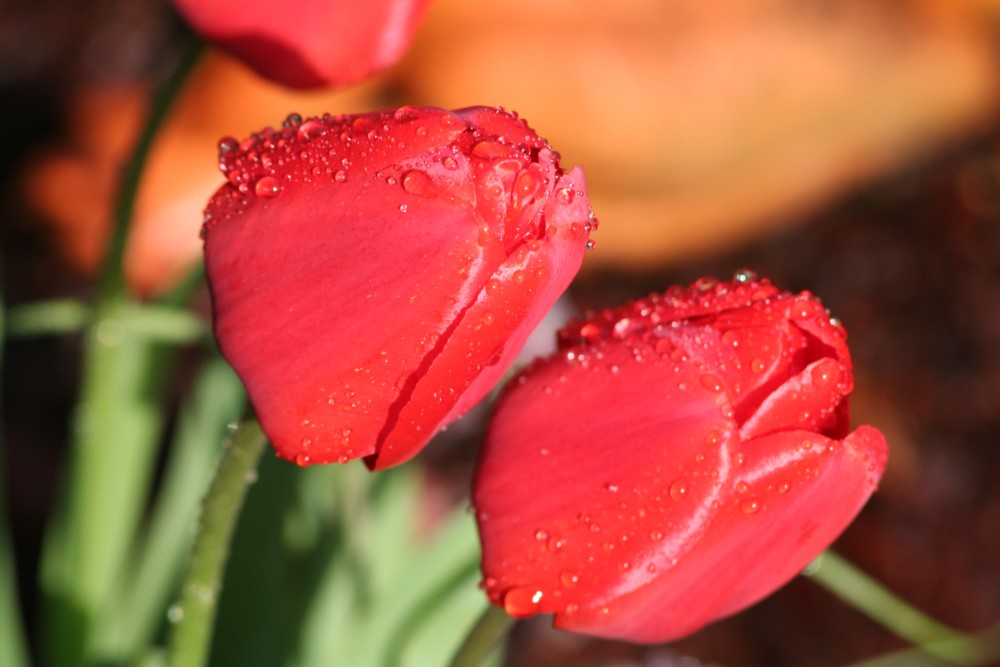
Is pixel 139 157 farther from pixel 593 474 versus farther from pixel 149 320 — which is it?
pixel 593 474

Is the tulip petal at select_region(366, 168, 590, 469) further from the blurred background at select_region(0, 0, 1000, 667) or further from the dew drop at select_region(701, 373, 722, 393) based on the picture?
the blurred background at select_region(0, 0, 1000, 667)

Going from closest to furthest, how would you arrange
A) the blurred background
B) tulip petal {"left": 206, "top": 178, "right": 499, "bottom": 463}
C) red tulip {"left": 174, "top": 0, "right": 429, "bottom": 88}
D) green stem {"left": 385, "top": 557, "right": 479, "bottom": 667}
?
tulip petal {"left": 206, "top": 178, "right": 499, "bottom": 463}, red tulip {"left": 174, "top": 0, "right": 429, "bottom": 88}, green stem {"left": 385, "top": 557, "right": 479, "bottom": 667}, the blurred background

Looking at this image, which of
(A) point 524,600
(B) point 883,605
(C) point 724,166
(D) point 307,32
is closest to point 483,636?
(A) point 524,600

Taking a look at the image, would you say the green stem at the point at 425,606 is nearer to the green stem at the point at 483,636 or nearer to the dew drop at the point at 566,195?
the green stem at the point at 483,636

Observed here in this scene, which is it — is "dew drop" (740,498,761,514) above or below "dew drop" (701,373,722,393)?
below

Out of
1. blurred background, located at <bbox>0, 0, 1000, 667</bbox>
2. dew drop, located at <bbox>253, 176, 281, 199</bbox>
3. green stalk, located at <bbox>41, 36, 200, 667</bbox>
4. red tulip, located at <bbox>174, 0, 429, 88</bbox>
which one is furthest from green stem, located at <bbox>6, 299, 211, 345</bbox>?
blurred background, located at <bbox>0, 0, 1000, 667</bbox>

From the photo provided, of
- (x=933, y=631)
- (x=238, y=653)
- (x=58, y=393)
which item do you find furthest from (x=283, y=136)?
(x=58, y=393)

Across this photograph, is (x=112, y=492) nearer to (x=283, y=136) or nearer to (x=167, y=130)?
(x=283, y=136)
